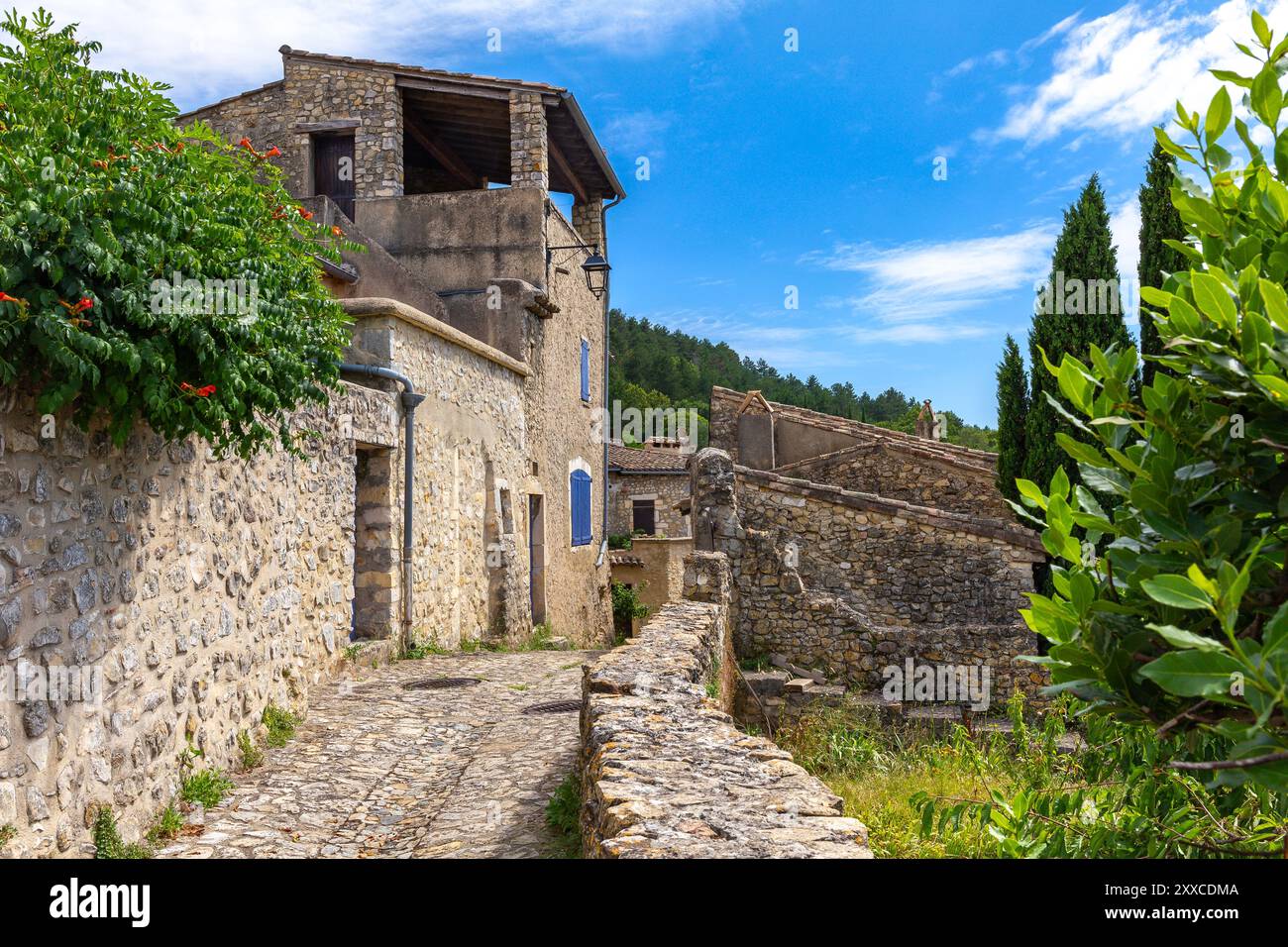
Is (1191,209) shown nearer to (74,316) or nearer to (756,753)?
(756,753)

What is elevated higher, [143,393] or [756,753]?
[143,393]

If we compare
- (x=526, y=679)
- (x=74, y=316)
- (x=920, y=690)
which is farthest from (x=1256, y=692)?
(x=920, y=690)

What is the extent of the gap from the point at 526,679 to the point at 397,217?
8562 mm

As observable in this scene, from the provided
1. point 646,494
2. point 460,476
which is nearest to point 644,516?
point 646,494

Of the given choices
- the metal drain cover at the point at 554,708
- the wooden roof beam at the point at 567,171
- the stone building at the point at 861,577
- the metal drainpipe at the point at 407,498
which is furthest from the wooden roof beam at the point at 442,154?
the metal drain cover at the point at 554,708

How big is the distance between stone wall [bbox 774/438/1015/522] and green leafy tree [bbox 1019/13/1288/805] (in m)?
13.1

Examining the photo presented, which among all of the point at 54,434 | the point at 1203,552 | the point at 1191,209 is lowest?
the point at 1203,552

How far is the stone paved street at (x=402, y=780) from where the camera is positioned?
442 cm

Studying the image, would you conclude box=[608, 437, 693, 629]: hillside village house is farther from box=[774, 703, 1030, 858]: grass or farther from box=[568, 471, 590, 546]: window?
box=[774, 703, 1030, 858]: grass

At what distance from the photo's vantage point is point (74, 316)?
3.40 m

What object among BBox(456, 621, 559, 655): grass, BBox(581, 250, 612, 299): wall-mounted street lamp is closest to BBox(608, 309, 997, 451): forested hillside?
BBox(581, 250, 612, 299): wall-mounted street lamp

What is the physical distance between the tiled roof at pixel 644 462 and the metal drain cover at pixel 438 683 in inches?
782

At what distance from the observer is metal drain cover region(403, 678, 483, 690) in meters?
8.18

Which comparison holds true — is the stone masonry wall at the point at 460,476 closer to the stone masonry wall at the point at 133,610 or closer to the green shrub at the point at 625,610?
the stone masonry wall at the point at 133,610
